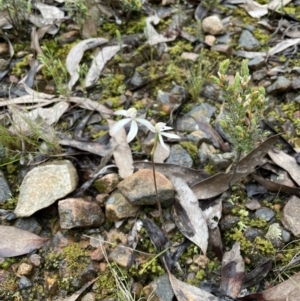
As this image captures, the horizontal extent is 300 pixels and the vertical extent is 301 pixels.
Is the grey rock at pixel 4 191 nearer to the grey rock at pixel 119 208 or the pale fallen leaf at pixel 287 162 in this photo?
the grey rock at pixel 119 208

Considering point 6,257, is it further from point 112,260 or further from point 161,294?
point 161,294

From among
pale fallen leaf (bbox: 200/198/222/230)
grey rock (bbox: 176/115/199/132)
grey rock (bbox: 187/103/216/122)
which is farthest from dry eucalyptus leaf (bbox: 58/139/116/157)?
pale fallen leaf (bbox: 200/198/222/230)

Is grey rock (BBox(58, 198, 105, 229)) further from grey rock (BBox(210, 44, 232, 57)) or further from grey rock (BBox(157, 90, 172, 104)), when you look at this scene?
grey rock (BBox(210, 44, 232, 57))

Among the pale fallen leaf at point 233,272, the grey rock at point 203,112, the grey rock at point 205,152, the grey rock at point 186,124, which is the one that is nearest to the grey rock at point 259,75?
the grey rock at point 203,112

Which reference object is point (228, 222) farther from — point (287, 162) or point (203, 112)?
point (203, 112)

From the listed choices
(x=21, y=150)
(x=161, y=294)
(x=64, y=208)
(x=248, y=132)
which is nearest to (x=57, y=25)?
(x=21, y=150)

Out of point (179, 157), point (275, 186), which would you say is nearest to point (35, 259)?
point (179, 157)

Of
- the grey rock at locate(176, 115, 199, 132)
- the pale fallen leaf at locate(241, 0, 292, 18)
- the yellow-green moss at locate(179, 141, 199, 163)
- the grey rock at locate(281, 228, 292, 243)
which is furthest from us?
the pale fallen leaf at locate(241, 0, 292, 18)
